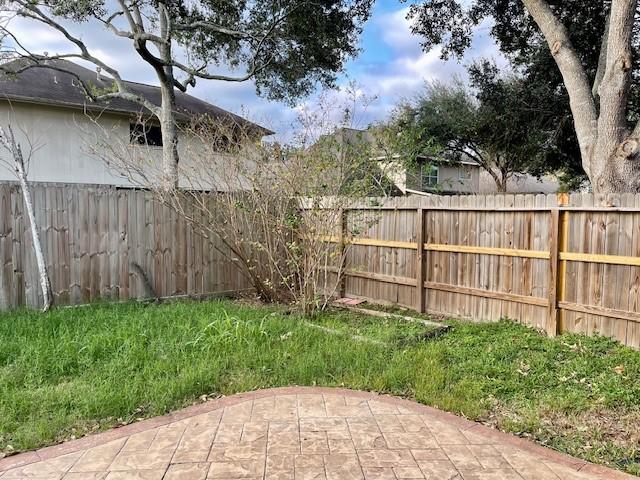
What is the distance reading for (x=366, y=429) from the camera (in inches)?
127

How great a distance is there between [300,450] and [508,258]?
389 centimetres

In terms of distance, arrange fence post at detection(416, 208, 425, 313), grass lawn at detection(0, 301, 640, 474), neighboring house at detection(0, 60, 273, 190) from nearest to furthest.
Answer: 1. grass lawn at detection(0, 301, 640, 474)
2. fence post at detection(416, 208, 425, 313)
3. neighboring house at detection(0, 60, 273, 190)

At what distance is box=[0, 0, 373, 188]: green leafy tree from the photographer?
395 inches

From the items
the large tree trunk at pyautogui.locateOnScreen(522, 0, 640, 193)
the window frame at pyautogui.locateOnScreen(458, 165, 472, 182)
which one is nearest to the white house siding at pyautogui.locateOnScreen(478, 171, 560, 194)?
the window frame at pyautogui.locateOnScreen(458, 165, 472, 182)

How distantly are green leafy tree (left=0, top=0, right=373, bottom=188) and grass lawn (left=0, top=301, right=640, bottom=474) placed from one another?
5.07m

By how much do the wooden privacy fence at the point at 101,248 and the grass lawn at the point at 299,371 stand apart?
0.62 m

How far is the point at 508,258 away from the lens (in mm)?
5793

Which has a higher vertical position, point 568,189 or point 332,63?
point 332,63

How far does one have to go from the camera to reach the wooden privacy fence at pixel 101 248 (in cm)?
596

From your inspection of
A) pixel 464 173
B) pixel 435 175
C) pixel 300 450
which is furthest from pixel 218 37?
pixel 464 173

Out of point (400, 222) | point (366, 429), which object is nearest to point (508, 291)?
point (400, 222)

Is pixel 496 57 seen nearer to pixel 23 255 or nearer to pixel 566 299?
pixel 566 299

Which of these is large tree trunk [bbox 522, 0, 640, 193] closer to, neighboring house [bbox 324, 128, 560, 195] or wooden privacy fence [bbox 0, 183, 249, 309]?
neighboring house [bbox 324, 128, 560, 195]

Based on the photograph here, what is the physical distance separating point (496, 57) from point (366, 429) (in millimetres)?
12699
